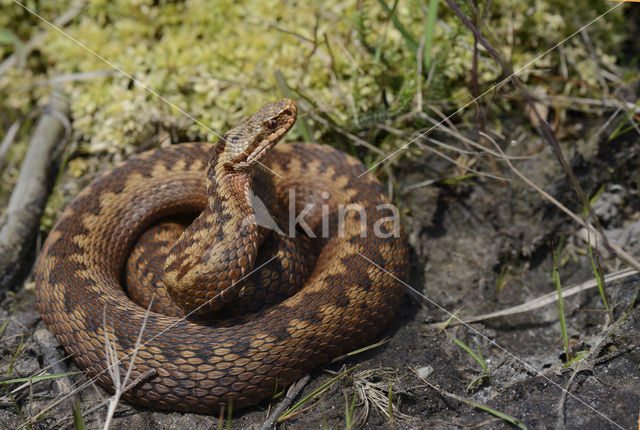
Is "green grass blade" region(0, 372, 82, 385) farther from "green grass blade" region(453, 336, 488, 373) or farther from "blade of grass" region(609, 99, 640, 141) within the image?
"blade of grass" region(609, 99, 640, 141)

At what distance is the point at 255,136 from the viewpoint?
386cm

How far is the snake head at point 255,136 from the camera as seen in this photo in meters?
3.83

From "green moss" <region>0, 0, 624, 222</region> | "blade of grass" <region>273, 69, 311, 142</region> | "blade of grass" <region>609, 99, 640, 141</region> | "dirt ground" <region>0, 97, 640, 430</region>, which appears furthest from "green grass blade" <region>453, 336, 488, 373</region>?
"blade of grass" <region>609, 99, 640, 141</region>

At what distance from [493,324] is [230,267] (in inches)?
85.1

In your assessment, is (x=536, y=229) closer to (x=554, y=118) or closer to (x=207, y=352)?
(x=554, y=118)

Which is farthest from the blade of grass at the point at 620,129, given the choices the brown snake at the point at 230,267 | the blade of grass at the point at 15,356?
the blade of grass at the point at 15,356

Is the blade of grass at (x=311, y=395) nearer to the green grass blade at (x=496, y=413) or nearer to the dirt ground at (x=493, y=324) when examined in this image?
the dirt ground at (x=493, y=324)

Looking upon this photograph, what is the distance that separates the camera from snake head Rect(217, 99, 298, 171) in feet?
12.6

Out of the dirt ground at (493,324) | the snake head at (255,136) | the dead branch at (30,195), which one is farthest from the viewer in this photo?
the dead branch at (30,195)

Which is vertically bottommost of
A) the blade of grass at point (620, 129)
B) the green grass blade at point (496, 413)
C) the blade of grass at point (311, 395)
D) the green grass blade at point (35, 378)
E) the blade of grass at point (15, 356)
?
the green grass blade at point (496, 413)

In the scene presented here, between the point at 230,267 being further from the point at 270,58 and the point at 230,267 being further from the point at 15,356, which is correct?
the point at 270,58

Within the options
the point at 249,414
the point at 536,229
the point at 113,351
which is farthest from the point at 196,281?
the point at 536,229

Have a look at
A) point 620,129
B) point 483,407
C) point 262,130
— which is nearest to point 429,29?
point 262,130

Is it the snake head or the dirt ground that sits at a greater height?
the snake head
